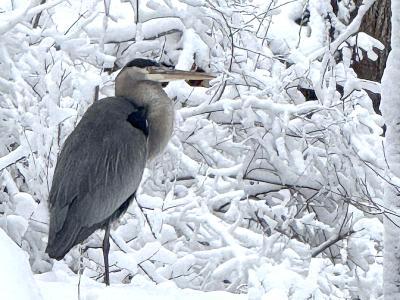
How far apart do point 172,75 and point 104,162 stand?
2.58ft

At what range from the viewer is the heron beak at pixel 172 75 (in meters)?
4.31

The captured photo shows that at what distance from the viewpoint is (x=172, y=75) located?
4379 mm

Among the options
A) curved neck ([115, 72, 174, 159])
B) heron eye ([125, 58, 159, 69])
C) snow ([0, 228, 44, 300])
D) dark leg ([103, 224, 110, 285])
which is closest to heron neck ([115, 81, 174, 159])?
curved neck ([115, 72, 174, 159])

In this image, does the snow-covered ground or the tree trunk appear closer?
the snow-covered ground

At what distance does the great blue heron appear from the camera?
3.70m

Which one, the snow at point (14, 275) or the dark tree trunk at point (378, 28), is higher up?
the snow at point (14, 275)

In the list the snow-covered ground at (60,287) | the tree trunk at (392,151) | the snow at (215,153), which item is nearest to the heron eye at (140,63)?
the snow at (215,153)

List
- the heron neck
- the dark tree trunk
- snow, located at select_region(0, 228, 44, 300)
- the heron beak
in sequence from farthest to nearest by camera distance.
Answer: the dark tree trunk → the heron neck → the heron beak → snow, located at select_region(0, 228, 44, 300)

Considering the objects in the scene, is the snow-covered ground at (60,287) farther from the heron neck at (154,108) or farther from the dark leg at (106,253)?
the heron neck at (154,108)

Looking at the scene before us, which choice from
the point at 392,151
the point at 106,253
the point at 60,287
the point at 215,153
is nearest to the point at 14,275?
the point at 60,287

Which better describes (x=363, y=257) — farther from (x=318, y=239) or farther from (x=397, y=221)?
(x=397, y=221)

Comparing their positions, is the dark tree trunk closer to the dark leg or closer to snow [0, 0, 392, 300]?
snow [0, 0, 392, 300]

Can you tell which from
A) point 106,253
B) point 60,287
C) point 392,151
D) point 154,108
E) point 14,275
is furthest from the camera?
point 154,108

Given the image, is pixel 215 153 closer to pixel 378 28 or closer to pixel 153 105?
pixel 153 105
